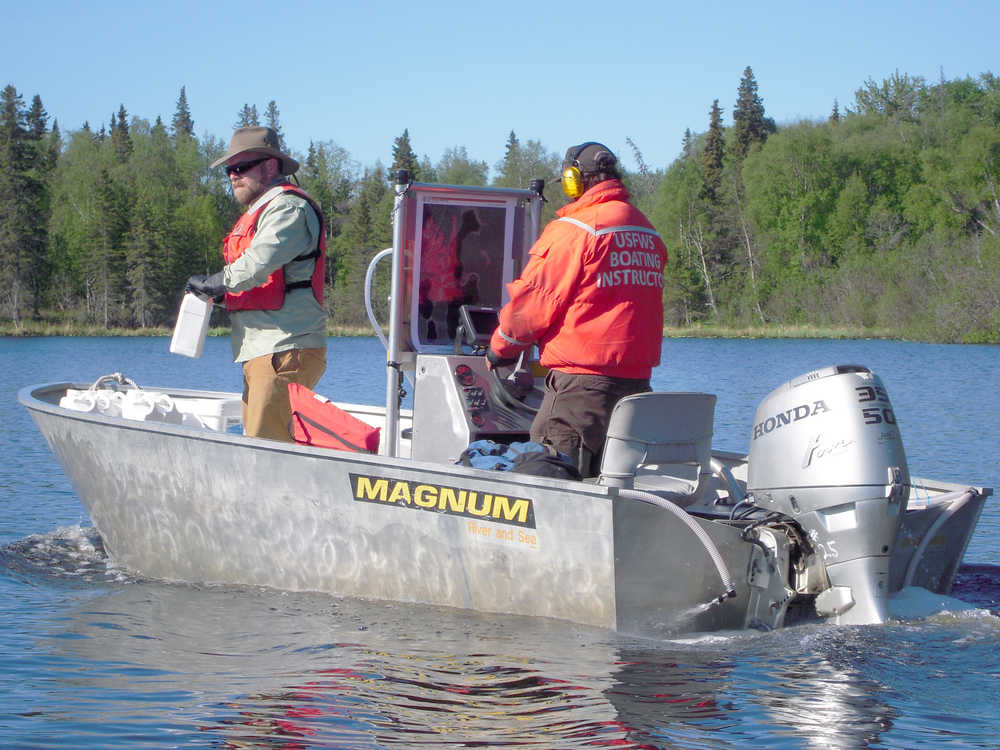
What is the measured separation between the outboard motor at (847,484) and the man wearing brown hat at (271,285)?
8.13 ft

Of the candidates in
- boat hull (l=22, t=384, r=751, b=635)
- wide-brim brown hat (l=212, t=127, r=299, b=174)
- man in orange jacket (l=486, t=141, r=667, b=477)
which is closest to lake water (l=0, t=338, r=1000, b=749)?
boat hull (l=22, t=384, r=751, b=635)

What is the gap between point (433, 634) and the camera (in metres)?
5.00

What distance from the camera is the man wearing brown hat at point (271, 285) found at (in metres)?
5.60

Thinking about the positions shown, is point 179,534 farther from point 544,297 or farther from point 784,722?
point 784,722

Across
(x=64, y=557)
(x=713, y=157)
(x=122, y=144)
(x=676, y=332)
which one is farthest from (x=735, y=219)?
(x=64, y=557)

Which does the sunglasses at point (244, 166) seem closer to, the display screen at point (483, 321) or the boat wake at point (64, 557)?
the display screen at point (483, 321)

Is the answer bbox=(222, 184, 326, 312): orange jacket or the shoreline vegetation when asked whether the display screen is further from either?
the shoreline vegetation

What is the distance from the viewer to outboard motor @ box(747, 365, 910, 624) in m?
4.39

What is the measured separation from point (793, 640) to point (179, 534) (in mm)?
3135

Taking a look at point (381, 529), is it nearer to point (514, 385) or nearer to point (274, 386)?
point (274, 386)

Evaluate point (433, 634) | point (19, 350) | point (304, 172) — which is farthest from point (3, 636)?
point (304, 172)

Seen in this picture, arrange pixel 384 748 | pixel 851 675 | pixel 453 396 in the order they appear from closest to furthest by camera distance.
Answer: pixel 384 748, pixel 851 675, pixel 453 396

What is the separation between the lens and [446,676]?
4.57 m

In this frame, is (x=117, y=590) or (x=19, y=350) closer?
(x=117, y=590)
